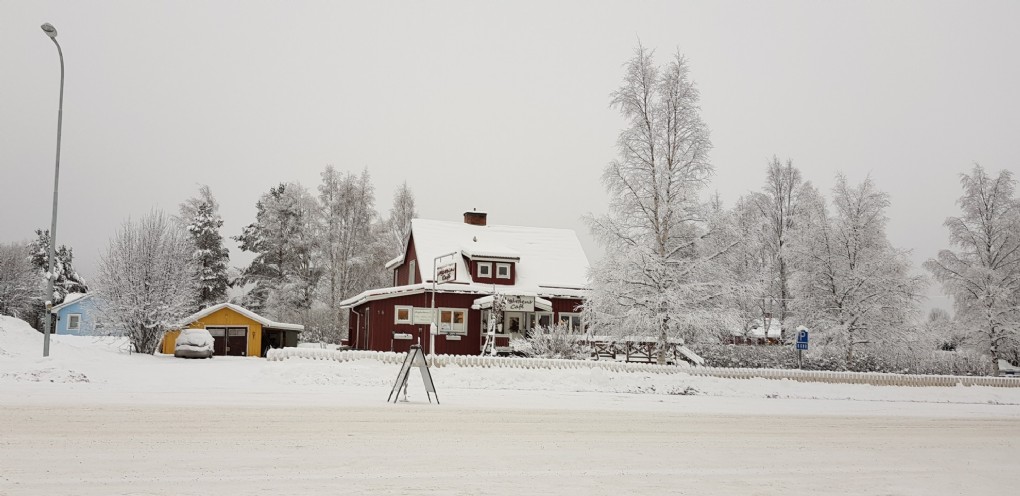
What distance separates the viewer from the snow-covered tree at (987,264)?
31469 mm

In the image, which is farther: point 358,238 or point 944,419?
point 358,238

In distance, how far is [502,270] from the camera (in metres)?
37.4

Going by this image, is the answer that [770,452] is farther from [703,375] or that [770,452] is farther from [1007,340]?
[1007,340]

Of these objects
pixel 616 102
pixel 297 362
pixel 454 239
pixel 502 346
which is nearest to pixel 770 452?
pixel 297 362

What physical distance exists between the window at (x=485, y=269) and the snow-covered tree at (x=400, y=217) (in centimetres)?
2012

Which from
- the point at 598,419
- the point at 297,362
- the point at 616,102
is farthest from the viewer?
the point at 616,102

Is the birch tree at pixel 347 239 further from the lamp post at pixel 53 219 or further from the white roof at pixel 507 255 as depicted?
the lamp post at pixel 53 219

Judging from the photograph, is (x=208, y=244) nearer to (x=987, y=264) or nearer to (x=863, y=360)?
(x=863, y=360)

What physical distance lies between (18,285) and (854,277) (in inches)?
2626

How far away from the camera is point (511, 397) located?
59.4 feet

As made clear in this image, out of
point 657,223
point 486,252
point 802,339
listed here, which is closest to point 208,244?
point 486,252

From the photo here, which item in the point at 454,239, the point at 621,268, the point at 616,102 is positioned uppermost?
the point at 616,102

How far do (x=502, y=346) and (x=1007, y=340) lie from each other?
23432 mm

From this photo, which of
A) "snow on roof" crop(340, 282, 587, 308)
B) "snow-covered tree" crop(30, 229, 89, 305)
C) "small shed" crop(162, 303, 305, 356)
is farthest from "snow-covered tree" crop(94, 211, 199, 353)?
"snow-covered tree" crop(30, 229, 89, 305)
